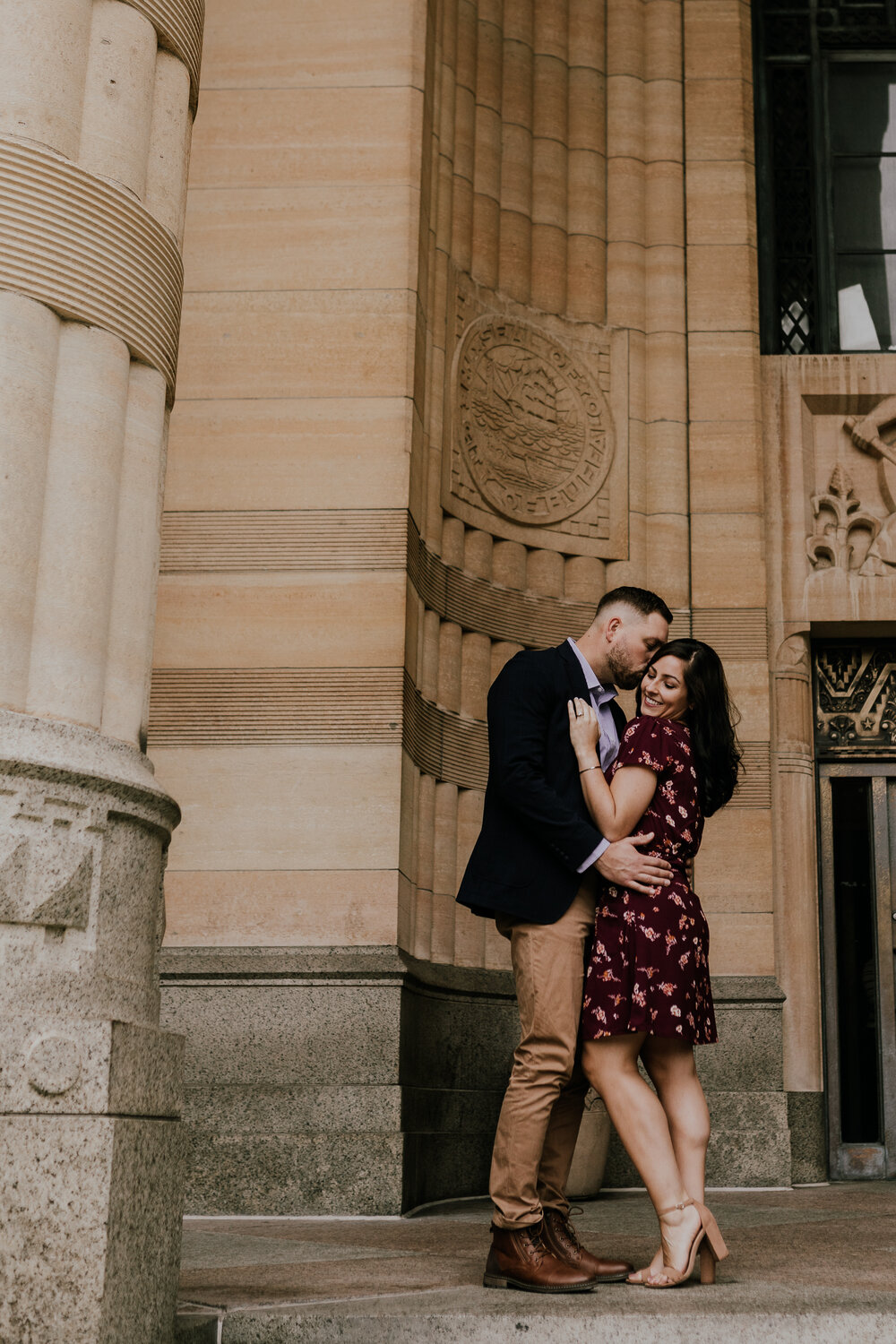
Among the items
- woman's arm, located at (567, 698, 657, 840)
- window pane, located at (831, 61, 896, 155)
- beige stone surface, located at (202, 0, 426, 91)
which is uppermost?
window pane, located at (831, 61, 896, 155)

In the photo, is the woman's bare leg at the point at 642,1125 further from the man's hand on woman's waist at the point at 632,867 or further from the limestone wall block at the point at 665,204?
the limestone wall block at the point at 665,204

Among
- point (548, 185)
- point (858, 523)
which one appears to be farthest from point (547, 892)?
point (548, 185)

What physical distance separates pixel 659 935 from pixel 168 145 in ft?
8.93

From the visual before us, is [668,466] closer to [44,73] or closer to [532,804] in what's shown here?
[532,804]

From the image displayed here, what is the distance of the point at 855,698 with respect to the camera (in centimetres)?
979

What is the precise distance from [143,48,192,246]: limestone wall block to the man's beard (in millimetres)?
1825

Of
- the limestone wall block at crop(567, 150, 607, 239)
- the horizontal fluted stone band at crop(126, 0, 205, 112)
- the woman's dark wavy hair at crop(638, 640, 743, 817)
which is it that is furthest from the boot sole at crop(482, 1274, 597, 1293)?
the limestone wall block at crop(567, 150, 607, 239)

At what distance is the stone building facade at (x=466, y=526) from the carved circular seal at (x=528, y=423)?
0.08 feet

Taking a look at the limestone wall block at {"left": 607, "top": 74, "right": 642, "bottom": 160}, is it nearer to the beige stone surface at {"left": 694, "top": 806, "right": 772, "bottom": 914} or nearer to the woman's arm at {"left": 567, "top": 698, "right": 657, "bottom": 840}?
the beige stone surface at {"left": 694, "top": 806, "right": 772, "bottom": 914}

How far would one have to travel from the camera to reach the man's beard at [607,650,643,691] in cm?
459

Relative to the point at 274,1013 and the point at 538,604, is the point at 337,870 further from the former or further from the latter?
the point at 538,604

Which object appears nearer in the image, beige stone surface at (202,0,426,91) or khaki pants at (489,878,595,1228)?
khaki pants at (489,878,595,1228)

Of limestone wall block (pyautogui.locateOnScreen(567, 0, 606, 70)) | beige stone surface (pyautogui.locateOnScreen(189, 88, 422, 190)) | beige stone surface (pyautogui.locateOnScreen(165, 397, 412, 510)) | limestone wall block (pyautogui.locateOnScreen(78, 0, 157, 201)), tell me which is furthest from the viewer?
limestone wall block (pyautogui.locateOnScreen(567, 0, 606, 70))

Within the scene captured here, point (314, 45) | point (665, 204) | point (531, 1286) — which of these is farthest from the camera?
point (665, 204)
